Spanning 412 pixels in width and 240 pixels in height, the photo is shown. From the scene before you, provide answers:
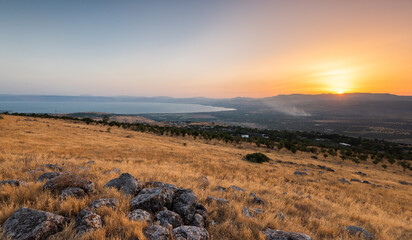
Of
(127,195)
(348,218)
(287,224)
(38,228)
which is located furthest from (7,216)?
(348,218)

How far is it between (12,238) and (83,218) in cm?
102

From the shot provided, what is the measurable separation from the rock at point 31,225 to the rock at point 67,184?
1621mm

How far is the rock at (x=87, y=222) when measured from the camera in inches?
133

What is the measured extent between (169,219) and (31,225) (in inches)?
106

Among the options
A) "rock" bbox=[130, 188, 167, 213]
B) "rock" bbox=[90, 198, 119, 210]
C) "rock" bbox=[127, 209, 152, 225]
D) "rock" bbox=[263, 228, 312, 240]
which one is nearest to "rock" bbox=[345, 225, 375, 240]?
"rock" bbox=[263, 228, 312, 240]

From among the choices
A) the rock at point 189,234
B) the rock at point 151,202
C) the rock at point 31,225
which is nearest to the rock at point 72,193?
the rock at point 31,225

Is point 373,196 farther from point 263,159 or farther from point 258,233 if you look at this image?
point 258,233

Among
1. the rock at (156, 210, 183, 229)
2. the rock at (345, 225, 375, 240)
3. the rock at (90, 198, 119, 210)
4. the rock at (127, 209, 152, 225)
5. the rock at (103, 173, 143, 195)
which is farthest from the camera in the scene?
the rock at (103, 173, 143, 195)

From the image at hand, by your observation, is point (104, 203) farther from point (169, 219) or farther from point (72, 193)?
point (169, 219)

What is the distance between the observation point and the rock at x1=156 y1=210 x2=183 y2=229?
4.07 m

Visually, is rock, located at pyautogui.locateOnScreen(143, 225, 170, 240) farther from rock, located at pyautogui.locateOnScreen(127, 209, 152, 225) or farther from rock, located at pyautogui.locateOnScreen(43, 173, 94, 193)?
rock, located at pyautogui.locateOnScreen(43, 173, 94, 193)

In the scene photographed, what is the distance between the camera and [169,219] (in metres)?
4.16

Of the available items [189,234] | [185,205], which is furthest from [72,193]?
[189,234]

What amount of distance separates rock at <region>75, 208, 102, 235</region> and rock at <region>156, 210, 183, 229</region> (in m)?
1.30
